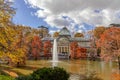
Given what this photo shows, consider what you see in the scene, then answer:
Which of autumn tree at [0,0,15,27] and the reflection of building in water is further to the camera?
the reflection of building in water

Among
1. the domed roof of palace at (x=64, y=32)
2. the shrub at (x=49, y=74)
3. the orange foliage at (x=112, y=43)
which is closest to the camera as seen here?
the shrub at (x=49, y=74)

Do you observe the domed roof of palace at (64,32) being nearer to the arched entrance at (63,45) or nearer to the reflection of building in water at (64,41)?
the reflection of building in water at (64,41)

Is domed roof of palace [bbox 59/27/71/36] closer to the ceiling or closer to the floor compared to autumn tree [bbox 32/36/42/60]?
closer to the ceiling

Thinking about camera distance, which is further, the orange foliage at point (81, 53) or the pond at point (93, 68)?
the orange foliage at point (81, 53)

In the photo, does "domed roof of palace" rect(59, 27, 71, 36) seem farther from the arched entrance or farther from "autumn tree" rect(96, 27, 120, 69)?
"autumn tree" rect(96, 27, 120, 69)

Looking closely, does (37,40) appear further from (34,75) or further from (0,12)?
(34,75)

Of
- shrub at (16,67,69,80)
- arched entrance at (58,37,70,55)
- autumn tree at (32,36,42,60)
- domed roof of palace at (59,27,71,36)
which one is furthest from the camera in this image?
domed roof of palace at (59,27,71,36)

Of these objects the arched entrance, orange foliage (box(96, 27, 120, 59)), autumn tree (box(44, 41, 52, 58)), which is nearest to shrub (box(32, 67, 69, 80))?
orange foliage (box(96, 27, 120, 59))

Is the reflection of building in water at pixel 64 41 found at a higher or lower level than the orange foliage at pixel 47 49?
higher

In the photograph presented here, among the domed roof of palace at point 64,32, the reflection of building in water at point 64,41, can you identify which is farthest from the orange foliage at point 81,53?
the domed roof of palace at point 64,32

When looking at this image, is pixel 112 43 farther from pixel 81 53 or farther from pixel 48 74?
pixel 81 53

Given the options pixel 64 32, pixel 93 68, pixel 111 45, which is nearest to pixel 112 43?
pixel 111 45

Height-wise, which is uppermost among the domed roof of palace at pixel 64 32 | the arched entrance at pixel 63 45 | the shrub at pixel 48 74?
the domed roof of palace at pixel 64 32

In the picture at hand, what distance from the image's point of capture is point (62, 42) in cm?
9038
